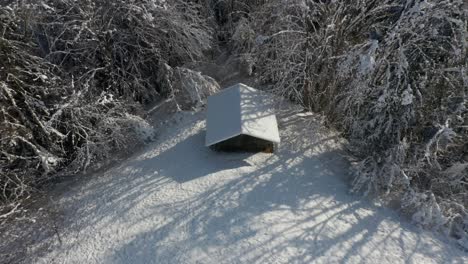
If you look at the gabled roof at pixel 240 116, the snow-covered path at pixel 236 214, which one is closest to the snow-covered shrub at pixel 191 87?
the gabled roof at pixel 240 116

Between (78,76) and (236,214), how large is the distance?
296 inches

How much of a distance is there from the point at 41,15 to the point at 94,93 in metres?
2.90

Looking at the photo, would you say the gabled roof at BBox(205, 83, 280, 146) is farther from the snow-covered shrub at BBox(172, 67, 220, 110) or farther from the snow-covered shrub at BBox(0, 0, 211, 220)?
the snow-covered shrub at BBox(0, 0, 211, 220)

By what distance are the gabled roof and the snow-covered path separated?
93cm

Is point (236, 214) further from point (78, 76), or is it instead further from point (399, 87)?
point (78, 76)

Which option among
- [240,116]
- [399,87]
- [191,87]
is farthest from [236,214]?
[399,87]

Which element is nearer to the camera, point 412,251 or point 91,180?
point 412,251

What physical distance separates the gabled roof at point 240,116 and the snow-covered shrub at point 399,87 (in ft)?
3.16

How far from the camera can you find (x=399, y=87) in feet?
29.1

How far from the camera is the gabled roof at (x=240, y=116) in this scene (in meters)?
10.1

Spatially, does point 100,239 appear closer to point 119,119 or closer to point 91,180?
point 91,180

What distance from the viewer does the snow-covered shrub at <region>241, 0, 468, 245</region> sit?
8570mm

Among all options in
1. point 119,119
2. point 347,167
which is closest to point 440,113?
point 347,167

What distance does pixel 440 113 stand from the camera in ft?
29.8
